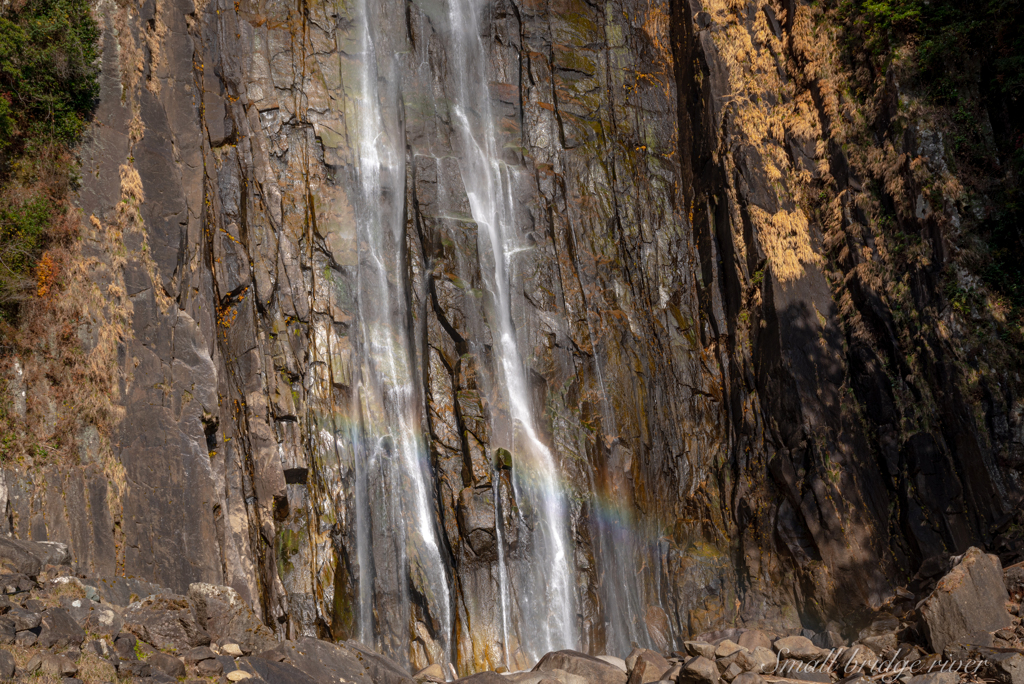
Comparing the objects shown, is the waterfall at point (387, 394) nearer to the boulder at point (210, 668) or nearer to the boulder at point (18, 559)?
the boulder at point (210, 668)

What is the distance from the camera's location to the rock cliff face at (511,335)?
12.3 meters

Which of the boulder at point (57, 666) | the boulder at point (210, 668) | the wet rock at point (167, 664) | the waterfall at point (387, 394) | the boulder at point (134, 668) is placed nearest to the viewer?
the boulder at point (57, 666)

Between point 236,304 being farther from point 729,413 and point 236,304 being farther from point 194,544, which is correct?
point 729,413

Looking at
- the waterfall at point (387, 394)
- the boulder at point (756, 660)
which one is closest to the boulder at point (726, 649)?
the boulder at point (756, 660)

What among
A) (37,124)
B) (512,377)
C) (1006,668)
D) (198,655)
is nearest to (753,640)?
(1006,668)

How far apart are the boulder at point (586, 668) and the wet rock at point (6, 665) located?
777 cm

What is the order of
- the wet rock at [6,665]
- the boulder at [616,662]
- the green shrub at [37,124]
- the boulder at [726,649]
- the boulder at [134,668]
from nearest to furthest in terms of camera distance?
the wet rock at [6,665] → the boulder at [134,668] → the green shrub at [37,124] → the boulder at [726,649] → the boulder at [616,662]

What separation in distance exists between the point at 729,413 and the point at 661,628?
5.12 metres

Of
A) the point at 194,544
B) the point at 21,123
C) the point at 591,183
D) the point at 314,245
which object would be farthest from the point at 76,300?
the point at 591,183

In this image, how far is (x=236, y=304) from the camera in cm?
1439

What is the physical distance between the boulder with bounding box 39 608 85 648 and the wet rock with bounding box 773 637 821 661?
32.8 feet

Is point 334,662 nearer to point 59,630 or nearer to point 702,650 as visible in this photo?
point 59,630

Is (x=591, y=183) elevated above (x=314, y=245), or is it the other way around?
(x=591, y=183)

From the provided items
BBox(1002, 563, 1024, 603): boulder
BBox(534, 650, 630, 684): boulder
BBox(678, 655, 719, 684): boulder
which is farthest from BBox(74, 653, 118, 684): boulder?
BBox(1002, 563, 1024, 603): boulder
